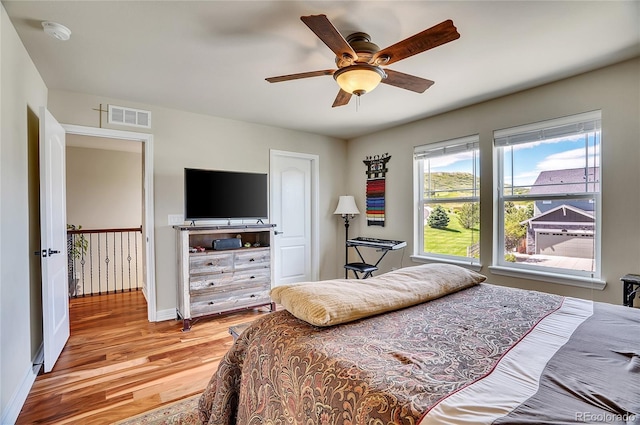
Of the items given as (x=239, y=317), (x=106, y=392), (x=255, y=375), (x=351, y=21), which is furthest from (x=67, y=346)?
(x=351, y=21)

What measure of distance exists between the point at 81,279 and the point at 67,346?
8.98 feet

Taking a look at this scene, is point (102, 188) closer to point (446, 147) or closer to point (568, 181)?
point (446, 147)

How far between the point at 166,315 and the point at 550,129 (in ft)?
14.4

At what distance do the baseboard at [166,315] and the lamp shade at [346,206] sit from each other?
2.53 m

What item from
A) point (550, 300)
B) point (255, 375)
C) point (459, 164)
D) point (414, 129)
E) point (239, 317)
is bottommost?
point (239, 317)

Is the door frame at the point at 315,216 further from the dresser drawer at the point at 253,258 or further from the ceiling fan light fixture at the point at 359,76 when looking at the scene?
the ceiling fan light fixture at the point at 359,76

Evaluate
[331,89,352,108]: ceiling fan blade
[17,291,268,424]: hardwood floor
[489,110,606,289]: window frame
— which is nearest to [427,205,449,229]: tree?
[489,110,606,289]: window frame

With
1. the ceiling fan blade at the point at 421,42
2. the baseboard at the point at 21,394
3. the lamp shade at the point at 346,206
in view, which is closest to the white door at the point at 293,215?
the lamp shade at the point at 346,206

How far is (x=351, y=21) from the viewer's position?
6.22 ft

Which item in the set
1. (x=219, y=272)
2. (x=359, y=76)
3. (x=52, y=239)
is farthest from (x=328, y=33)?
(x=219, y=272)

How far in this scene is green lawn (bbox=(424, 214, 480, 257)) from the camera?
11.6ft

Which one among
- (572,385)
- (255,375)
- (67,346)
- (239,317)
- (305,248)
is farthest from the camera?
(305,248)

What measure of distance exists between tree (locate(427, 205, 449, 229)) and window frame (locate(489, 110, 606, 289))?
2.12 feet

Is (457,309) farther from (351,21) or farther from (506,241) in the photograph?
(506,241)
